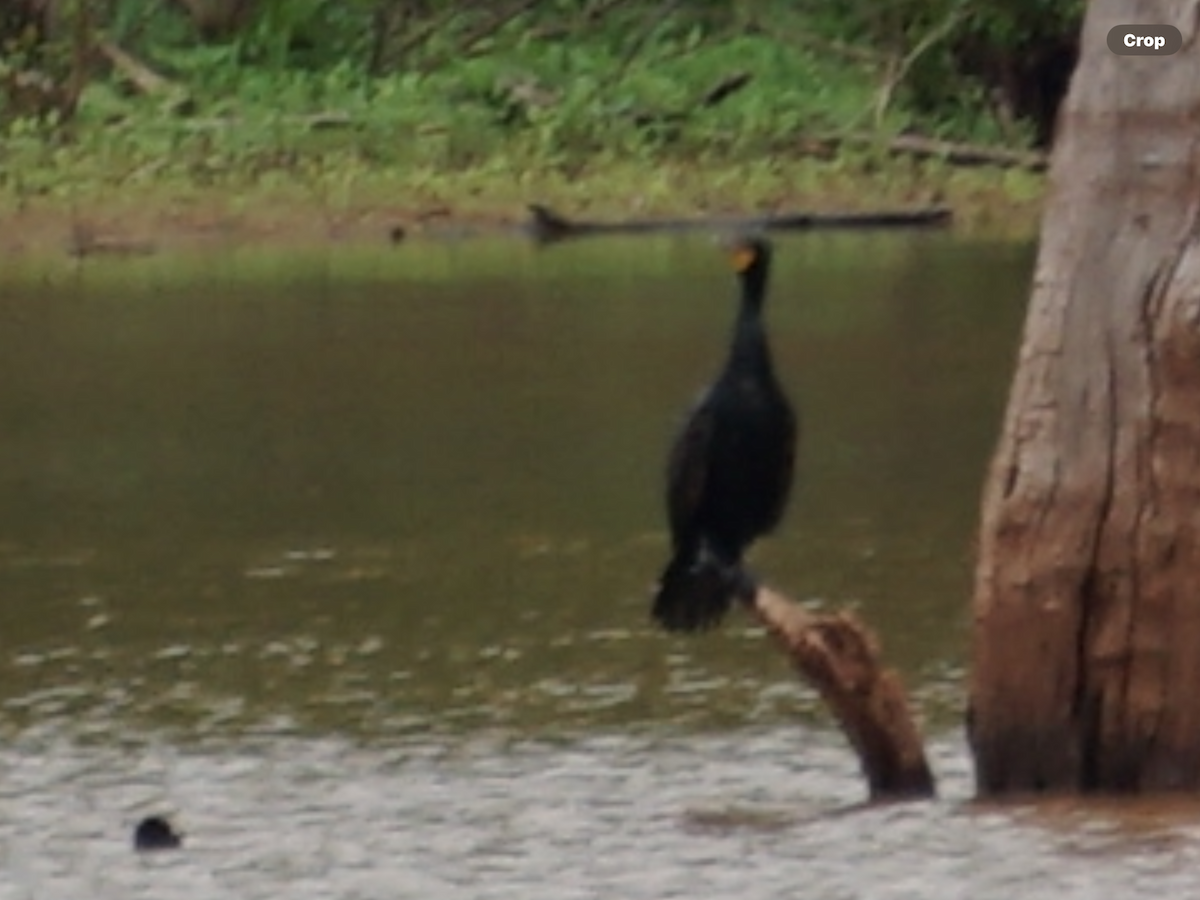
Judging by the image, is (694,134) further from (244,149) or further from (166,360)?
(166,360)

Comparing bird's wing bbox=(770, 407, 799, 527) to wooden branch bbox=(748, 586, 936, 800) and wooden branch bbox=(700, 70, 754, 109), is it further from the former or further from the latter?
wooden branch bbox=(700, 70, 754, 109)

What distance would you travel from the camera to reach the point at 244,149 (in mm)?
26016

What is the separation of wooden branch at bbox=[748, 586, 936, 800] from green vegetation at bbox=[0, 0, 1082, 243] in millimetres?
16015

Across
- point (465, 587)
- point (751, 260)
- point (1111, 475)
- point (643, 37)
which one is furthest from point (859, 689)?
point (643, 37)

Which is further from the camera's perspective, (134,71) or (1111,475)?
(134,71)

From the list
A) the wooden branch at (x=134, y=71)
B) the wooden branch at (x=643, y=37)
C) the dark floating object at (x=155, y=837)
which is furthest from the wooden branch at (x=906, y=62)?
the dark floating object at (x=155, y=837)

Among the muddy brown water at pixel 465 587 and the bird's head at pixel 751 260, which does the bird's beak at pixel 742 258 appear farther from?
the muddy brown water at pixel 465 587

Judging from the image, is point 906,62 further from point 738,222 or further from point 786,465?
point 786,465

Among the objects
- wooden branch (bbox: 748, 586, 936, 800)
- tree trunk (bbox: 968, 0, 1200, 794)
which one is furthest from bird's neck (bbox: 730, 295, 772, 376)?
tree trunk (bbox: 968, 0, 1200, 794)

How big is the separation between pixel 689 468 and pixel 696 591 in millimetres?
281

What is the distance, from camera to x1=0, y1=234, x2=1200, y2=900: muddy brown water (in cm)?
877

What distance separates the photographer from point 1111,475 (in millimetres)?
8797

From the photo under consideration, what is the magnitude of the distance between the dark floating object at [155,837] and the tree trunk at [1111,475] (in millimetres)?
1756

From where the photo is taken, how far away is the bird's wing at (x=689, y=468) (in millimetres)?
9617
